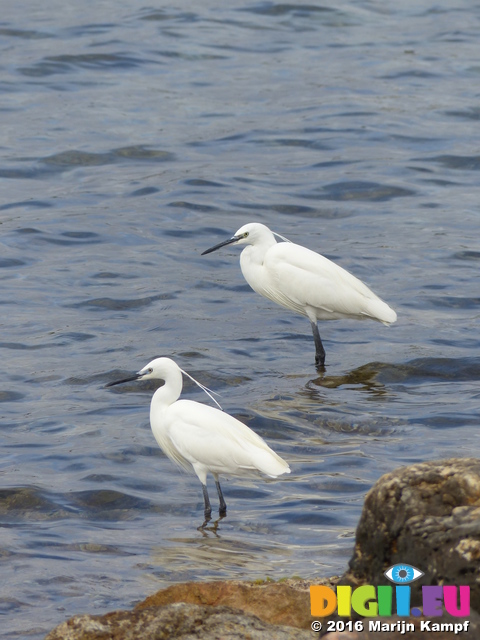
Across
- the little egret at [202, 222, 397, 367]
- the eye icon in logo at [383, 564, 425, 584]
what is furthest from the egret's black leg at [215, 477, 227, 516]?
the little egret at [202, 222, 397, 367]

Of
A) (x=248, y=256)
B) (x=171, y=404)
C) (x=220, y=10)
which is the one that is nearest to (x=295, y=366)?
(x=248, y=256)

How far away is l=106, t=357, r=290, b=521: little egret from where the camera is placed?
6.90 meters

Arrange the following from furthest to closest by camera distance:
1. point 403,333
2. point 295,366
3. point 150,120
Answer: point 150,120 < point 403,333 < point 295,366

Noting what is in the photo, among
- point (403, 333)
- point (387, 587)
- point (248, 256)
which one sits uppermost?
point (387, 587)

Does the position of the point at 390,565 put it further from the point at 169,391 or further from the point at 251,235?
the point at 251,235

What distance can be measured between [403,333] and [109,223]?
4.59 m

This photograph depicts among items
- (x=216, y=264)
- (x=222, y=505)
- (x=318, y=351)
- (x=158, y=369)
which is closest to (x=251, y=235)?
(x=318, y=351)

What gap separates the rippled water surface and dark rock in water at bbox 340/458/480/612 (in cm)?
167

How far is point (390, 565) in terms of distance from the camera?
4.11 meters

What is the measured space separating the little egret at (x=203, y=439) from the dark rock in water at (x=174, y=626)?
2618mm

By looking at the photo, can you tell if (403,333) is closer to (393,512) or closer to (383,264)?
(383,264)

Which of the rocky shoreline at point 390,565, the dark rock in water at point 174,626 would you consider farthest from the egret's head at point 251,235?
the dark rock in water at point 174,626

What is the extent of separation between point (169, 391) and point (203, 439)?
453 mm

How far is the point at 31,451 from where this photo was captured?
7906 mm
